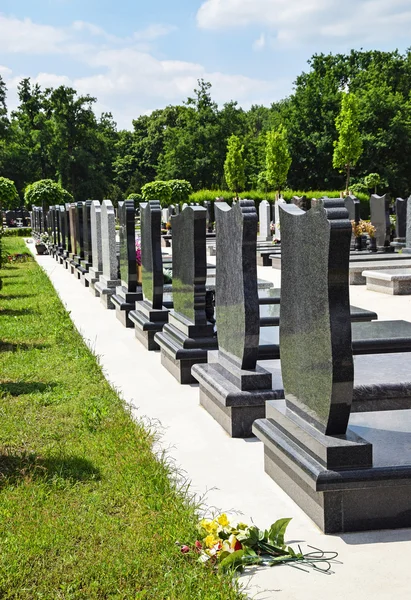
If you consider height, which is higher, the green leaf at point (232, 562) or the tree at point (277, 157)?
the tree at point (277, 157)

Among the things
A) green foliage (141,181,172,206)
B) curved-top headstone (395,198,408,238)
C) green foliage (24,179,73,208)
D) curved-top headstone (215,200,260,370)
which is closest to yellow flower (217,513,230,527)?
curved-top headstone (215,200,260,370)

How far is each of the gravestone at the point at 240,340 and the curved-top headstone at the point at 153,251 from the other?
3.04 m

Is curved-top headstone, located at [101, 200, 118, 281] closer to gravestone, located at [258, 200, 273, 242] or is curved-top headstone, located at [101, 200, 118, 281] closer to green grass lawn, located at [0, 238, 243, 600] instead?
green grass lawn, located at [0, 238, 243, 600]

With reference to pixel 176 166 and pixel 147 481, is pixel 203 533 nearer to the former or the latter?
pixel 147 481

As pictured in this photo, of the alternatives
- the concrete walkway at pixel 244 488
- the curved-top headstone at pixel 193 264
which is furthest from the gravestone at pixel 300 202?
the concrete walkway at pixel 244 488

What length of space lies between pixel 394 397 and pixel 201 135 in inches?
2459

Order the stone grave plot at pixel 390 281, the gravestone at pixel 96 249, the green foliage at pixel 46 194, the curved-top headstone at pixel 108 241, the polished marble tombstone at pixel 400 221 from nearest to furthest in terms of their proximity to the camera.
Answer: the curved-top headstone at pixel 108 241 → the stone grave plot at pixel 390 281 → the gravestone at pixel 96 249 → the polished marble tombstone at pixel 400 221 → the green foliage at pixel 46 194

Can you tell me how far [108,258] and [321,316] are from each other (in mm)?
9502

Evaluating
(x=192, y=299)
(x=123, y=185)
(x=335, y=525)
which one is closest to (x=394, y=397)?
(x=335, y=525)

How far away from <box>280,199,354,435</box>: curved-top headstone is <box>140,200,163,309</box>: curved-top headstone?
15.0ft

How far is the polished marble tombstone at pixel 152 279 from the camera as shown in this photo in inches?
352

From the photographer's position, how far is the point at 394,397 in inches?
205

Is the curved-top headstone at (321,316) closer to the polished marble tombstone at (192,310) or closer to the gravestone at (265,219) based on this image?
the polished marble tombstone at (192,310)

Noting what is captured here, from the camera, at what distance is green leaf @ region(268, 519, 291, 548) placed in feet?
12.0
